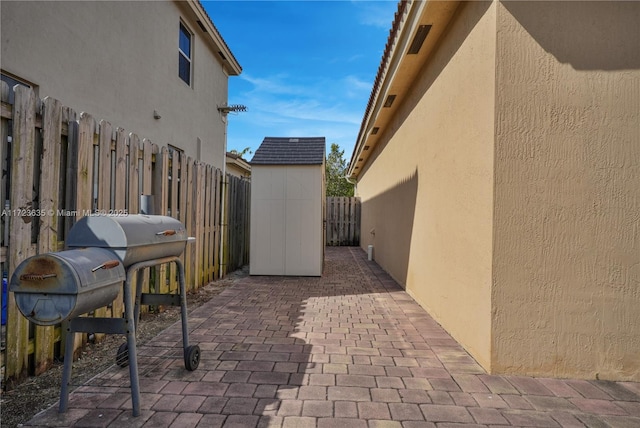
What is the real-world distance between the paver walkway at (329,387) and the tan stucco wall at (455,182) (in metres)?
0.49

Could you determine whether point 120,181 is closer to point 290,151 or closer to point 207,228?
point 207,228

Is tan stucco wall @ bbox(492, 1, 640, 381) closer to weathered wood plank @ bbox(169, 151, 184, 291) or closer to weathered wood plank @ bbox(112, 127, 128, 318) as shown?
weathered wood plank @ bbox(112, 127, 128, 318)

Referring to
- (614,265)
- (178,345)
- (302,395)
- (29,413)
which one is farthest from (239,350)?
(614,265)

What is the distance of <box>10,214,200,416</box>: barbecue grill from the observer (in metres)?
2.01

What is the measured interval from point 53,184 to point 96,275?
1415 millimetres

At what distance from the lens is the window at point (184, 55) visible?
9305 mm

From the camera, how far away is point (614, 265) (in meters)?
2.94

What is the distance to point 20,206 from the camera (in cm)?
266

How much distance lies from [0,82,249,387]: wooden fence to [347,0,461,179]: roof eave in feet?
12.1

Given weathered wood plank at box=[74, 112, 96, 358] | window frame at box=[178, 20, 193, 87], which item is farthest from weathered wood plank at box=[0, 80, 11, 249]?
window frame at box=[178, 20, 193, 87]

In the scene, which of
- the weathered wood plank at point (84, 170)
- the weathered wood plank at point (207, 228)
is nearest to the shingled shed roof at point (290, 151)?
the weathered wood plank at point (207, 228)

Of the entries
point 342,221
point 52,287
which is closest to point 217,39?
point 342,221

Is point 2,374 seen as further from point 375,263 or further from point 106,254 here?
point 375,263

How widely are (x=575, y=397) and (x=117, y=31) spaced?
8.57 meters
